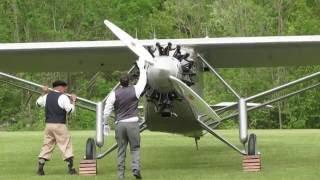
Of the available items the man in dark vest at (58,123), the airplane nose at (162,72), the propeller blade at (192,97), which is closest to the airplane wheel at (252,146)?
the propeller blade at (192,97)

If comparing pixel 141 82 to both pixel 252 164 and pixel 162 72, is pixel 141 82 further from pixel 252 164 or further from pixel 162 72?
pixel 252 164

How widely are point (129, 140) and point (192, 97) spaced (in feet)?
4.43

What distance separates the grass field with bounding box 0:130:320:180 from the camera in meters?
10.7

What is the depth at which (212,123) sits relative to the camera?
13.4 metres

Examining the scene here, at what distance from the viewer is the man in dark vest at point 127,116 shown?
33.0ft

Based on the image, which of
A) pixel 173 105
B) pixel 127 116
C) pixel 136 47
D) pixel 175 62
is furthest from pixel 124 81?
pixel 173 105

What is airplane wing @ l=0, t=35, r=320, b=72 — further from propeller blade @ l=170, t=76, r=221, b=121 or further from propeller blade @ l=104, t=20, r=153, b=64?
propeller blade @ l=170, t=76, r=221, b=121

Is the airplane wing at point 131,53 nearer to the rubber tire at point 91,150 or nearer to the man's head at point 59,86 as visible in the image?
the man's head at point 59,86

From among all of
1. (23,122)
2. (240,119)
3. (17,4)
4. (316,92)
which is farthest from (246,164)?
(17,4)

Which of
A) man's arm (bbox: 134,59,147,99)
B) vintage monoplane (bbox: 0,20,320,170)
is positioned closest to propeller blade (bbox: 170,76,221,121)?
vintage monoplane (bbox: 0,20,320,170)

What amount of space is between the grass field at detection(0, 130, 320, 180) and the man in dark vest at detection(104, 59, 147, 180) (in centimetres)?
→ 59

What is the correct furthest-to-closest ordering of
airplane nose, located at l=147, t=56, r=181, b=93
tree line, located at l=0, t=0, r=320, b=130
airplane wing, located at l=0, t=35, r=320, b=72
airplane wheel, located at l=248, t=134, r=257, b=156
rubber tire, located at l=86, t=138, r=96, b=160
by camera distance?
tree line, located at l=0, t=0, r=320, b=130
airplane wing, located at l=0, t=35, r=320, b=72
airplane wheel, located at l=248, t=134, r=257, b=156
rubber tire, located at l=86, t=138, r=96, b=160
airplane nose, located at l=147, t=56, r=181, b=93

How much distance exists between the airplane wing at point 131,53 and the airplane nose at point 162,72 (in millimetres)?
992

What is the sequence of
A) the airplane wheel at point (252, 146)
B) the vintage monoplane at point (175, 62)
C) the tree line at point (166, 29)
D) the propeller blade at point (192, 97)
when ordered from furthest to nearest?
1. the tree line at point (166, 29)
2. the airplane wheel at point (252, 146)
3. the vintage monoplane at point (175, 62)
4. the propeller blade at point (192, 97)
